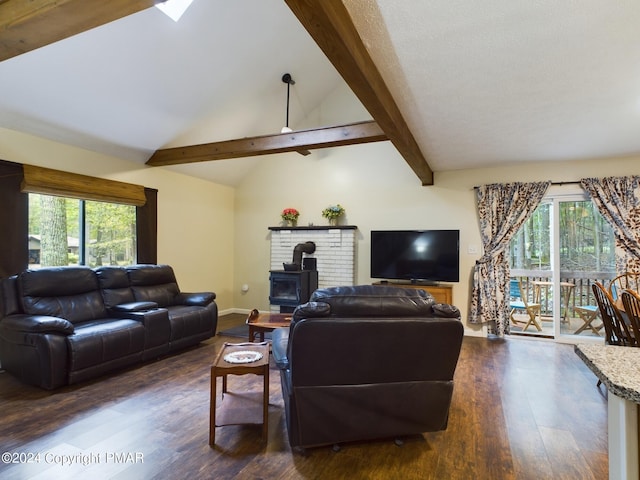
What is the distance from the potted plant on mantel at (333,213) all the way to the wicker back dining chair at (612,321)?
11.5ft

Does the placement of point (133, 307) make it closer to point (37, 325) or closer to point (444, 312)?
point (37, 325)

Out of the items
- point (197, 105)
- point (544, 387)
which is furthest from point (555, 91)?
point (197, 105)

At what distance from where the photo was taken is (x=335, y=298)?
1910 mm

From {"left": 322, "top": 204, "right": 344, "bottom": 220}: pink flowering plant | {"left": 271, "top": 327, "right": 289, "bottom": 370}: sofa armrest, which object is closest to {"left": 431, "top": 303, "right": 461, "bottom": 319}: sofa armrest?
{"left": 271, "top": 327, "right": 289, "bottom": 370}: sofa armrest

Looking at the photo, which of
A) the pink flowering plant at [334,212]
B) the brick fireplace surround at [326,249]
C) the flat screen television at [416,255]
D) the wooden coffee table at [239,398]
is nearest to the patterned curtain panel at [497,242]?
the flat screen television at [416,255]

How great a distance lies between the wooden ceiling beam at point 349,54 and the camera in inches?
57.9

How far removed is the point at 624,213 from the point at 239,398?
5001mm

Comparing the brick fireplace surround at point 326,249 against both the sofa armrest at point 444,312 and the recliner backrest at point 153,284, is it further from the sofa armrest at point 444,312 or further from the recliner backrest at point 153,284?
the sofa armrest at point 444,312

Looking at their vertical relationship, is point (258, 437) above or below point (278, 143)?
below

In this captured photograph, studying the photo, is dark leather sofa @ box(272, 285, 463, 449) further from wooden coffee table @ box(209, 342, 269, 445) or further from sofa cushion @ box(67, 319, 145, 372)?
sofa cushion @ box(67, 319, 145, 372)

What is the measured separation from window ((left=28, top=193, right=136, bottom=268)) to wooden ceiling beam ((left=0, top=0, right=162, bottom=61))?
2581 mm

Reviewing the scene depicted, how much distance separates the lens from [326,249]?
566 cm

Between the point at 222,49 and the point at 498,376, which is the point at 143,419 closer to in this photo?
the point at 498,376

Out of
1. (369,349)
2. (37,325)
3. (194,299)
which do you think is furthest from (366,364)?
(194,299)
